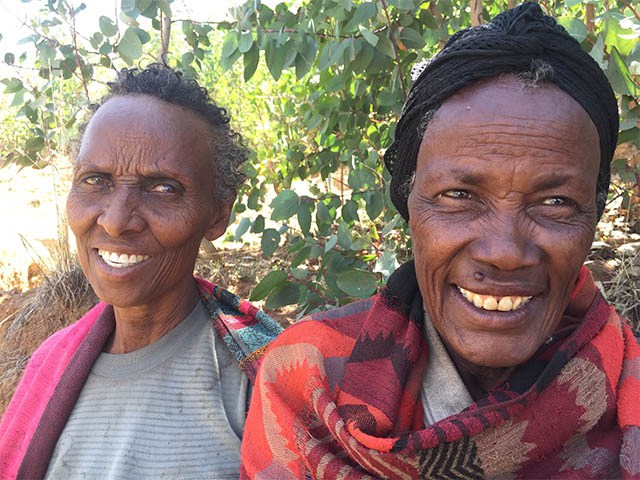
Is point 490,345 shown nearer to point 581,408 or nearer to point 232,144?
point 581,408

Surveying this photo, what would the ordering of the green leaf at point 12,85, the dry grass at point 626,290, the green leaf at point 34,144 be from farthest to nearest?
the dry grass at point 626,290 < the green leaf at point 34,144 < the green leaf at point 12,85

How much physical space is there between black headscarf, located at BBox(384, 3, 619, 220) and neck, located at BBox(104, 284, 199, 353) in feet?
3.16

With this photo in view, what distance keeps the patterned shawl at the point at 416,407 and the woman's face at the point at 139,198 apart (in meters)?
0.49

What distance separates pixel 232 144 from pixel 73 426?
1.00 meters

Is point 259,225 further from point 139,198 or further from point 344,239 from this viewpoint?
point 139,198

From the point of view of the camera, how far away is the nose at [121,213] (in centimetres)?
186

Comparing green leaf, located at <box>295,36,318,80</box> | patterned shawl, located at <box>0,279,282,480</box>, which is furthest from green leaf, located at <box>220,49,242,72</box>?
patterned shawl, located at <box>0,279,282,480</box>

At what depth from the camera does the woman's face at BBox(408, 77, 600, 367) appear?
1.35 meters

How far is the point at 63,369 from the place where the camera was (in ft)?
6.73

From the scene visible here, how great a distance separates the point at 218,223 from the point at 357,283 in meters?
0.55

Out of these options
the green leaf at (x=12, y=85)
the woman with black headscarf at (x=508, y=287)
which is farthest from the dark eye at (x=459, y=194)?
the green leaf at (x=12, y=85)

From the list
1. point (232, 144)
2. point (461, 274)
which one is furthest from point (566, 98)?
point (232, 144)

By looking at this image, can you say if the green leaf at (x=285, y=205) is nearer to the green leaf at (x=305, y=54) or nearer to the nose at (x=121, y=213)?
the green leaf at (x=305, y=54)

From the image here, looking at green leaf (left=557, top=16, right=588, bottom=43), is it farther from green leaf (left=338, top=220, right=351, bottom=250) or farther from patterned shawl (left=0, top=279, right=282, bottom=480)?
patterned shawl (left=0, top=279, right=282, bottom=480)
